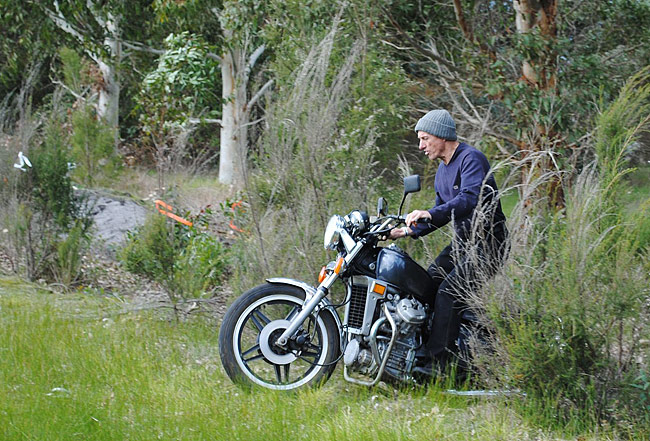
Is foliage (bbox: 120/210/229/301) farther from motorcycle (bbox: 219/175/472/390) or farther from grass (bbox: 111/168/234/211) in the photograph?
motorcycle (bbox: 219/175/472/390)

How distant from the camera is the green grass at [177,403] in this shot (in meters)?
4.97

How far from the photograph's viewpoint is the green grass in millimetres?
4969

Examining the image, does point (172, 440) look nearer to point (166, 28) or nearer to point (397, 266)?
point (397, 266)

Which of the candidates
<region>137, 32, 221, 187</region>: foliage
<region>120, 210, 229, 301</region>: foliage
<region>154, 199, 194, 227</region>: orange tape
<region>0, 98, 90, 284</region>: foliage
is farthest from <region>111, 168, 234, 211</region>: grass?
<region>120, 210, 229, 301</region>: foliage

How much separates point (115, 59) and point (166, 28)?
1.52 m

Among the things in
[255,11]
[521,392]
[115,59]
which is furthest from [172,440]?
[115,59]

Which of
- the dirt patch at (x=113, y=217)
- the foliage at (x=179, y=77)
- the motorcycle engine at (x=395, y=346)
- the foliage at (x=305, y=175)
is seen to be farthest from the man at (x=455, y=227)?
the foliage at (x=179, y=77)

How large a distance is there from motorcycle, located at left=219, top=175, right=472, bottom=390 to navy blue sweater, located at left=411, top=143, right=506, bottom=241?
27 cm

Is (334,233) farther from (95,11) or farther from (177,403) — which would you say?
(95,11)

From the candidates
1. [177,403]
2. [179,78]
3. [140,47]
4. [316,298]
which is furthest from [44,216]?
[140,47]

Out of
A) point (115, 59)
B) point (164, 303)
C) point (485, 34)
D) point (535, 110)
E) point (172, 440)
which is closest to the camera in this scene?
point (172, 440)

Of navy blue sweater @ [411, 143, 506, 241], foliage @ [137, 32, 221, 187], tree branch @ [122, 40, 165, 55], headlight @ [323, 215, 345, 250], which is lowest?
headlight @ [323, 215, 345, 250]

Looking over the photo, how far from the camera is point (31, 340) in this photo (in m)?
6.79

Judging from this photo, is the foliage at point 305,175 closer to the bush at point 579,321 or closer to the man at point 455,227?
the man at point 455,227
